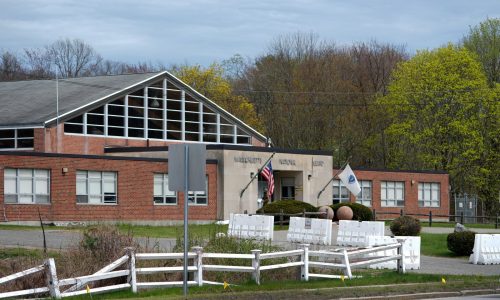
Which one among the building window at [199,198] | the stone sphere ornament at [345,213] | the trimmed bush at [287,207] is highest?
the building window at [199,198]

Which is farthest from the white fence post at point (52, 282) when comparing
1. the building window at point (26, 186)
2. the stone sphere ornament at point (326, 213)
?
the stone sphere ornament at point (326, 213)

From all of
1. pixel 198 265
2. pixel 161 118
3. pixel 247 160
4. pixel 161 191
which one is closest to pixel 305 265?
pixel 198 265

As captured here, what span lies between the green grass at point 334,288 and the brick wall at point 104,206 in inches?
1072

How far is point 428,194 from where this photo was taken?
251ft

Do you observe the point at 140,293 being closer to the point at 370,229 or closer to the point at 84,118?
the point at 370,229

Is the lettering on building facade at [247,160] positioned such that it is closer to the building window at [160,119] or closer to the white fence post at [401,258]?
the building window at [160,119]

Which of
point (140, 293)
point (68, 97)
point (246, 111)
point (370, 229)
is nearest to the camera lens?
point (140, 293)

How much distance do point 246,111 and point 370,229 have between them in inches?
1949

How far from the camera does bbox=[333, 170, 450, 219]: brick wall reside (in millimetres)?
71750

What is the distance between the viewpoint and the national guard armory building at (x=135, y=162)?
51.9 metres

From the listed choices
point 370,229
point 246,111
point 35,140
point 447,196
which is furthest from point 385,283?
point 246,111

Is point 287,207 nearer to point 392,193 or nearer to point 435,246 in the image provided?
point 435,246

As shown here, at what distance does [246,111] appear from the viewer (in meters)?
88.1

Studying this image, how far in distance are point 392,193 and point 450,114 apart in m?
12.4
